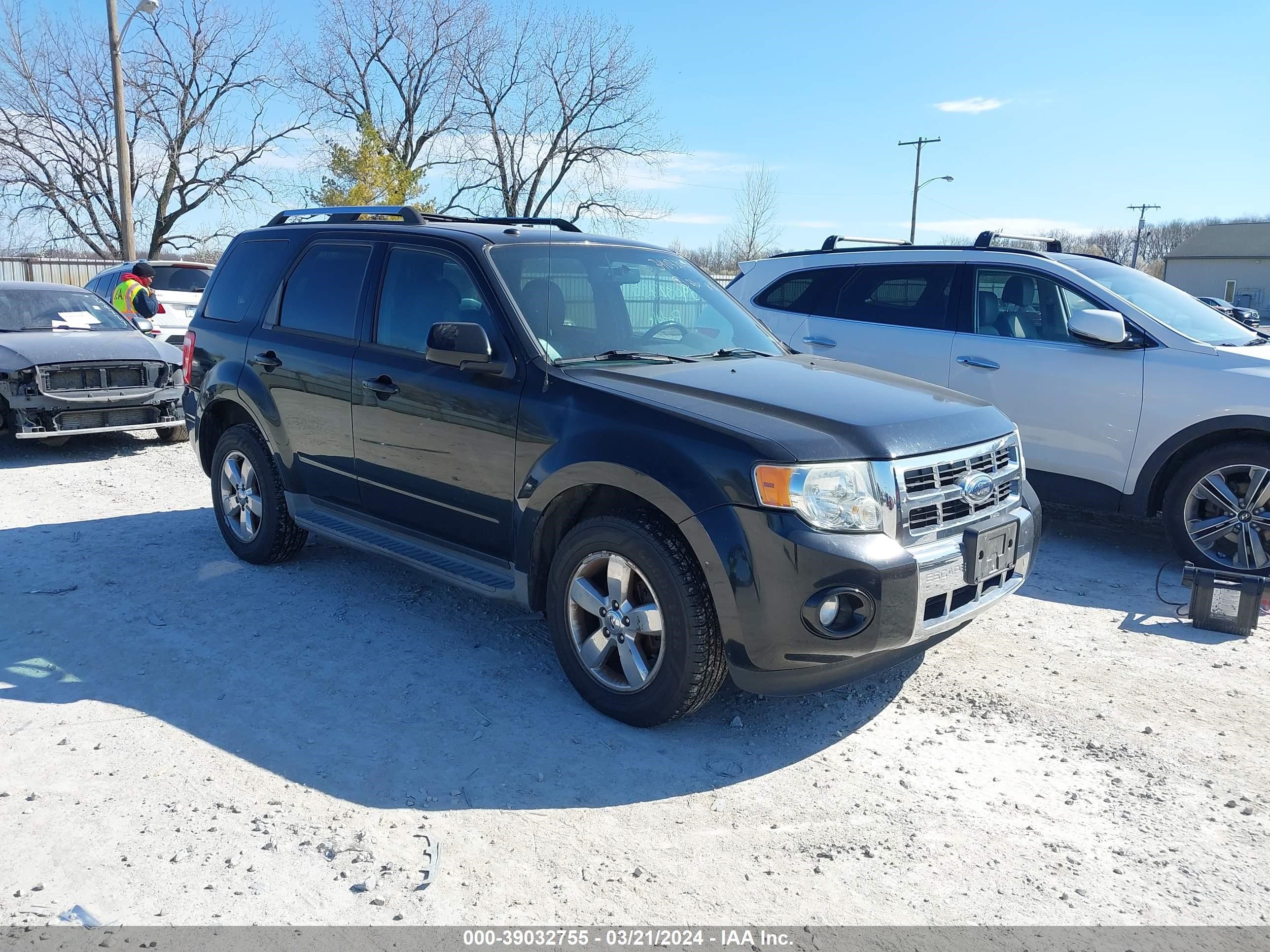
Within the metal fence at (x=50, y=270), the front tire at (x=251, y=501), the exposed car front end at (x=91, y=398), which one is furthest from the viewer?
the metal fence at (x=50, y=270)

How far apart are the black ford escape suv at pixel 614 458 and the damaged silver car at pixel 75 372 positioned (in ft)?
13.9

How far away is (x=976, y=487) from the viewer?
3.90 meters

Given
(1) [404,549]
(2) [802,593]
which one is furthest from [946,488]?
(1) [404,549]

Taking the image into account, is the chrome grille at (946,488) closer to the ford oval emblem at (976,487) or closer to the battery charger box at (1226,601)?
the ford oval emblem at (976,487)

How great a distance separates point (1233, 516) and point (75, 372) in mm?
9456

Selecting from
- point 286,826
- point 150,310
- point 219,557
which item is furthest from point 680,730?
point 150,310

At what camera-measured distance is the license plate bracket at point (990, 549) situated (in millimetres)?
3748

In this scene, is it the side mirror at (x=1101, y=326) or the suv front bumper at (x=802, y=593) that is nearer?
the suv front bumper at (x=802, y=593)

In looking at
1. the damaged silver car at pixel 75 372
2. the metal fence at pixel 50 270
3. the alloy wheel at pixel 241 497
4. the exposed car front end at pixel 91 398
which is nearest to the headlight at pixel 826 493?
the alloy wheel at pixel 241 497

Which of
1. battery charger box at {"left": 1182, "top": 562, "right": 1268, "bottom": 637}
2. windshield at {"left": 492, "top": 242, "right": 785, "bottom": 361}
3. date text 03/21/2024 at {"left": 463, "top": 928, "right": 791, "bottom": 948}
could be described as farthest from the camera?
battery charger box at {"left": 1182, "top": 562, "right": 1268, "bottom": 637}

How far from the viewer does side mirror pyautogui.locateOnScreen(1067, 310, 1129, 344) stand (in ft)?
19.9

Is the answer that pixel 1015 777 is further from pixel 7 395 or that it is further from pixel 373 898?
pixel 7 395

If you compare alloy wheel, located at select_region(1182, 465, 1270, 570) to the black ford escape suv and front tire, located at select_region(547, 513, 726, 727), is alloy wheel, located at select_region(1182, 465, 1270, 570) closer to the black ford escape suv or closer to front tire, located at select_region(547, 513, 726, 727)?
the black ford escape suv

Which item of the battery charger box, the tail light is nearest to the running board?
the tail light
